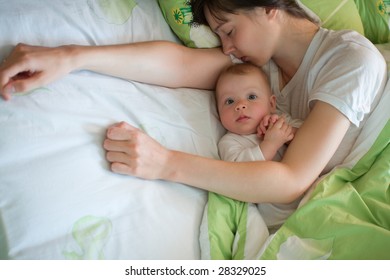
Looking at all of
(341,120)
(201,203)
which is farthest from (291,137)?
(201,203)

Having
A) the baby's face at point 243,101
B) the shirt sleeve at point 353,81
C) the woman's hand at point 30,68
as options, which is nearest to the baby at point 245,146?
the baby's face at point 243,101

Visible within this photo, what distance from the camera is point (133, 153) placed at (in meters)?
0.93

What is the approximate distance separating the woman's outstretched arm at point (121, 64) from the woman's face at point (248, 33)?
76 millimetres

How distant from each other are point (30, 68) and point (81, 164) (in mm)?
268

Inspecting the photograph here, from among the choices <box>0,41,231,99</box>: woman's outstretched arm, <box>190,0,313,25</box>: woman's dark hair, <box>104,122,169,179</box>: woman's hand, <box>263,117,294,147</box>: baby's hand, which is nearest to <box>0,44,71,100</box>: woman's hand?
<box>0,41,231,99</box>: woman's outstretched arm

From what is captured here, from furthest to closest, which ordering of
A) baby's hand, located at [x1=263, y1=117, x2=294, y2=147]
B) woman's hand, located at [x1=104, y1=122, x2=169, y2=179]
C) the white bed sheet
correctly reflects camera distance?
baby's hand, located at [x1=263, y1=117, x2=294, y2=147] → woman's hand, located at [x1=104, y1=122, x2=169, y2=179] → the white bed sheet

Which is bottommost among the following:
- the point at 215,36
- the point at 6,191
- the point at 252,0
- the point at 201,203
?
the point at 201,203

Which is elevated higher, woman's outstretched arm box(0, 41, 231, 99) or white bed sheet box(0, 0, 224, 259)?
woman's outstretched arm box(0, 41, 231, 99)

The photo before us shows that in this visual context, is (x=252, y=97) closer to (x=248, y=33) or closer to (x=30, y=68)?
(x=248, y=33)

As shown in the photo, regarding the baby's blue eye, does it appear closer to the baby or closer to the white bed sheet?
the baby

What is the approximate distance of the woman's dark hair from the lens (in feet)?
3.75
